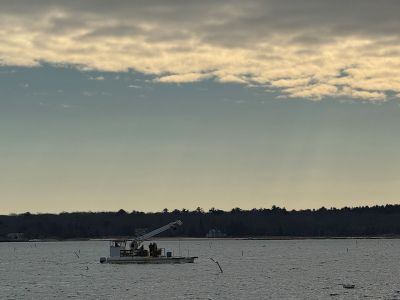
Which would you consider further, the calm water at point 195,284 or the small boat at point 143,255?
the small boat at point 143,255

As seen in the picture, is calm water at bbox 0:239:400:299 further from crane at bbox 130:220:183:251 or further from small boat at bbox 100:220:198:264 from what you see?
crane at bbox 130:220:183:251

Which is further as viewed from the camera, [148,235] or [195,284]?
[148,235]

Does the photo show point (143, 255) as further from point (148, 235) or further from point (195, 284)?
point (195, 284)

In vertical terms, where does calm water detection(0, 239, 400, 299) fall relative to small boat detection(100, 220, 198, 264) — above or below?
below

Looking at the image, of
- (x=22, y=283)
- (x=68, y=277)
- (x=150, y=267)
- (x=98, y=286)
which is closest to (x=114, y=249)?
(x=150, y=267)

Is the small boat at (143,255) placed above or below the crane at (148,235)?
below

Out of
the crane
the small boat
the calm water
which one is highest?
the crane

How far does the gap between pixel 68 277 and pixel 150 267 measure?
66.0ft

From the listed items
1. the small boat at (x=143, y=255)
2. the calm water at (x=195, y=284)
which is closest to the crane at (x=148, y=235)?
the small boat at (x=143, y=255)

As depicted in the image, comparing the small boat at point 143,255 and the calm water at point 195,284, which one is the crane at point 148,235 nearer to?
the small boat at point 143,255

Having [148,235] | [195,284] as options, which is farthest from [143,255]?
[195,284]

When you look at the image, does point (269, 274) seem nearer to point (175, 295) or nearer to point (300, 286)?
point (300, 286)

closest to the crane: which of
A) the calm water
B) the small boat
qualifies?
the small boat

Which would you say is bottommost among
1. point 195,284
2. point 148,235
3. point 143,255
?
point 195,284
